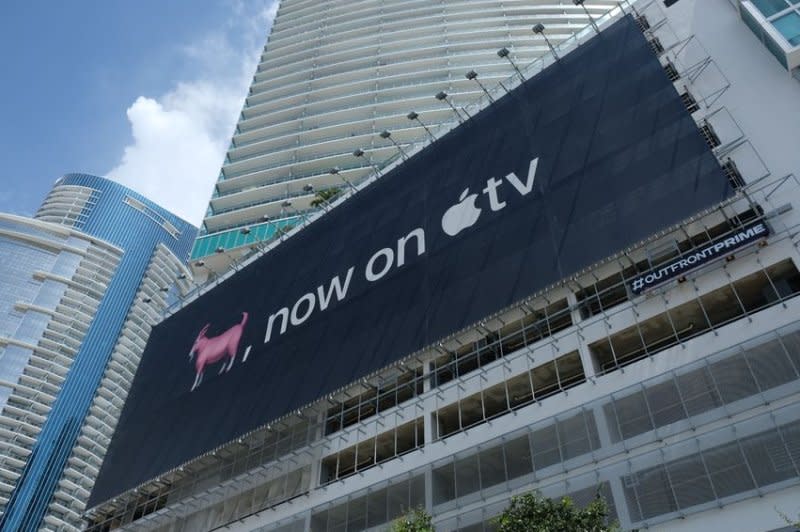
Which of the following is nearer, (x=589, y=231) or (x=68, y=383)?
(x=589, y=231)

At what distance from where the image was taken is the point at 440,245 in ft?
121

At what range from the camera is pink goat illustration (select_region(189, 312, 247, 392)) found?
4491 centimetres

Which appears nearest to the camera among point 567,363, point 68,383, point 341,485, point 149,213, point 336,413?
point 567,363

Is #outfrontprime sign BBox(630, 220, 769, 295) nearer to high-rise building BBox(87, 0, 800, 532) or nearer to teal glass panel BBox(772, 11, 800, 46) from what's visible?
high-rise building BBox(87, 0, 800, 532)

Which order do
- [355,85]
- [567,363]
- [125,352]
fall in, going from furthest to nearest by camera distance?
[125,352] → [355,85] → [567,363]

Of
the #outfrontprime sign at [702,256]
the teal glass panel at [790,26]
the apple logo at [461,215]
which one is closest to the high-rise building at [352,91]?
the apple logo at [461,215]

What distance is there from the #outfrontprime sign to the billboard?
5.35 ft

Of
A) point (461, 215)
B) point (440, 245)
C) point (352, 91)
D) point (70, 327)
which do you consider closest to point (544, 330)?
point (440, 245)

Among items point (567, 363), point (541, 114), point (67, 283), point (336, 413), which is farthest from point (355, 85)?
point (67, 283)

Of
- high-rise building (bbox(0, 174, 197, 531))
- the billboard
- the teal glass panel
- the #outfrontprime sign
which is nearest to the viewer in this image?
the #outfrontprime sign

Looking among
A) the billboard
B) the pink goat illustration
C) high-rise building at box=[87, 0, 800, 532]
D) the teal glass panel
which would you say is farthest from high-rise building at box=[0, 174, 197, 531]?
the teal glass panel

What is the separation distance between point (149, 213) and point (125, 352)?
109ft

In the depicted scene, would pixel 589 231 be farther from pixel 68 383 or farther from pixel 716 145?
pixel 68 383

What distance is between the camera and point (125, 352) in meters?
129
